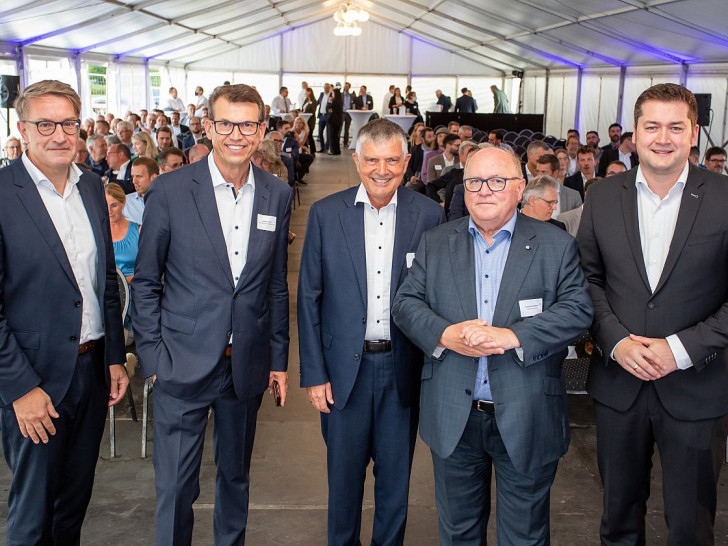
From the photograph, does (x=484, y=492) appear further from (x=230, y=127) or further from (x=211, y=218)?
(x=230, y=127)

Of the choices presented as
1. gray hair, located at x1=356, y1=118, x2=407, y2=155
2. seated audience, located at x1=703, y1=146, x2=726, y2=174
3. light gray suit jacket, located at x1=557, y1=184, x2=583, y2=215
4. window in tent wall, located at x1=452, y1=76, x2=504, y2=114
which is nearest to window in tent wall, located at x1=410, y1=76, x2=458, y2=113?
window in tent wall, located at x1=452, y1=76, x2=504, y2=114

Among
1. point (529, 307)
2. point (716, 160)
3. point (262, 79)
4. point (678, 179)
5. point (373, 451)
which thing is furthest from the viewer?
point (262, 79)

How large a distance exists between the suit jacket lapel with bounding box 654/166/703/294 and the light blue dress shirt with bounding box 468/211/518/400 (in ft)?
1.68

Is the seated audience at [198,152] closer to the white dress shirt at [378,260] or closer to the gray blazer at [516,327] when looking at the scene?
the white dress shirt at [378,260]

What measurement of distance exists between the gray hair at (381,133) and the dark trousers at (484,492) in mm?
982

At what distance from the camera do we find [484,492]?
100 inches

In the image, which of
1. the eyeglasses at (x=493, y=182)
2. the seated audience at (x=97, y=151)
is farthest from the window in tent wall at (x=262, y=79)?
the eyeglasses at (x=493, y=182)

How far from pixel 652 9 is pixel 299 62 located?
21.0 metres

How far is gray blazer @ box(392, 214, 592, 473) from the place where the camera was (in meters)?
2.33

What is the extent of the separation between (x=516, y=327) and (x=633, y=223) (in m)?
0.59

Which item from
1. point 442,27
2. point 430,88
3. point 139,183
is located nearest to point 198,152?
point 139,183

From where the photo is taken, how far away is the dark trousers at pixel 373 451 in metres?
2.75

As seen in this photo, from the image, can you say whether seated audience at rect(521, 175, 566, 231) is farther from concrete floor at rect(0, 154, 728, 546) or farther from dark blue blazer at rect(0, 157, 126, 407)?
dark blue blazer at rect(0, 157, 126, 407)

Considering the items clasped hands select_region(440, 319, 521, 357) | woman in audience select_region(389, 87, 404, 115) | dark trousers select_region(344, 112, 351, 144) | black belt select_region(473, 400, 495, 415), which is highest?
woman in audience select_region(389, 87, 404, 115)
